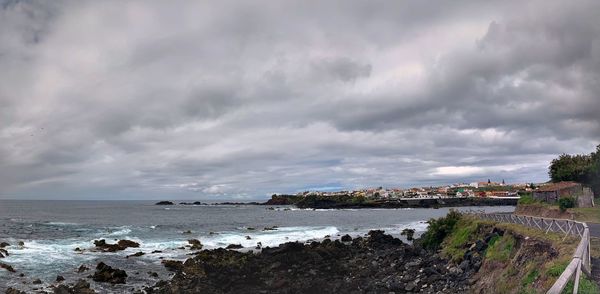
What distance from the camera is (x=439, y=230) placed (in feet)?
130

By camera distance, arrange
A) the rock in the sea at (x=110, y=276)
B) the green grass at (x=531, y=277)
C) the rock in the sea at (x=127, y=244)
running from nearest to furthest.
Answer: the green grass at (x=531, y=277)
the rock in the sea at (x=110, y=276)
the rock in the sea at (x=127, y=244)

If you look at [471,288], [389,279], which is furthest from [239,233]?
[471,288]

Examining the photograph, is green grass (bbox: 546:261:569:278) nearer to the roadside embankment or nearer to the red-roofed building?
the red-roofed building

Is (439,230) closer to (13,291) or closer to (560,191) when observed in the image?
(560,191)

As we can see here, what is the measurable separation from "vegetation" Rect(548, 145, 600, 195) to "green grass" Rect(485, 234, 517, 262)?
32.4 metres

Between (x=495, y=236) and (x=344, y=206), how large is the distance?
445ft

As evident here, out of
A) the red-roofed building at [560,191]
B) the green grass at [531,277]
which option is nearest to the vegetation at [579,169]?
the red-roofed building at [560,191]

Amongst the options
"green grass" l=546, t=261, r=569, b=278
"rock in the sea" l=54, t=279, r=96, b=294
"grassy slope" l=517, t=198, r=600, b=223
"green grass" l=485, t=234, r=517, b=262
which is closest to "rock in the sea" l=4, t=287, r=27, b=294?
"rock in the sea" l=54, t=279, r=96, b=294

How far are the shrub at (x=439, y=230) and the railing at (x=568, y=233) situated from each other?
2.35 meters

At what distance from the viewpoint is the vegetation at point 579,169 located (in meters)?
52.2

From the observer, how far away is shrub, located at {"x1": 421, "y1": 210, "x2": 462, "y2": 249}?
129 feet

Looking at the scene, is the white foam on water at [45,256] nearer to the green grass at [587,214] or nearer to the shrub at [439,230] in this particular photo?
the shrub at [439,230]

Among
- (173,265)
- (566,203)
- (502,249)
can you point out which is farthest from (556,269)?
(566,203)

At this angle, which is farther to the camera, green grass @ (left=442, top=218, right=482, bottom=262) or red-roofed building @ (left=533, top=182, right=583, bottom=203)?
red-roofed building @ (left=533, top=182, right=583, bottom=203)
